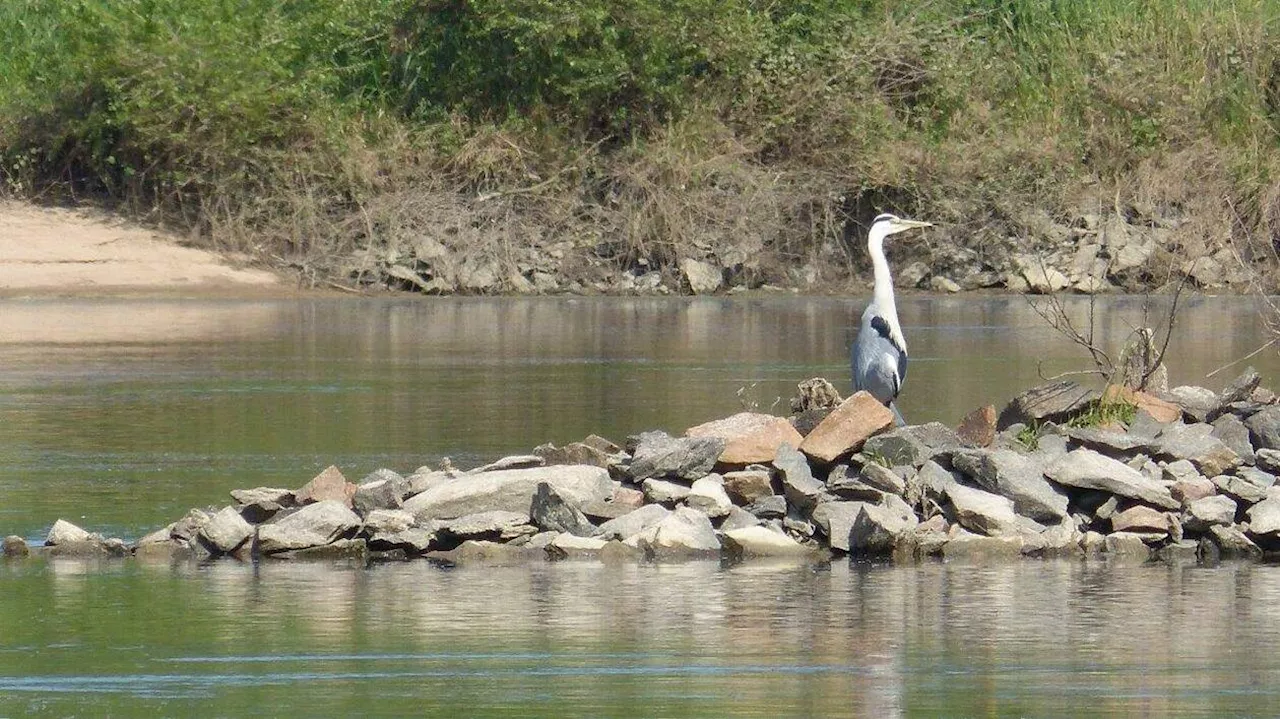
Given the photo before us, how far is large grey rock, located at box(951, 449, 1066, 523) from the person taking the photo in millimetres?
13352

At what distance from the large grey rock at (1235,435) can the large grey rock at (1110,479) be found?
1.07 m

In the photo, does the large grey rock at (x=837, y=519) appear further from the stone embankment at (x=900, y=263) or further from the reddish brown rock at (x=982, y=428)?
the stone embankment at (x=900, y=263)

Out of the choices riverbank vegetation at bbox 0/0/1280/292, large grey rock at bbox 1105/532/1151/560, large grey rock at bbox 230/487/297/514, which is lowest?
large grey rock at bbox 1105/532/1151/560

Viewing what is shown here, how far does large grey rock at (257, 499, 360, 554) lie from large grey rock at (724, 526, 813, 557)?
2.10m

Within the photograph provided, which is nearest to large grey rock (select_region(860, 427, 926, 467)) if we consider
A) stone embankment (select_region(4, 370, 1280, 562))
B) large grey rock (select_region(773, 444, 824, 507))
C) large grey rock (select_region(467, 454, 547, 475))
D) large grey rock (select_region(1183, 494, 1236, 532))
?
stone embankment (select_region(4, 370, 1280, 562))

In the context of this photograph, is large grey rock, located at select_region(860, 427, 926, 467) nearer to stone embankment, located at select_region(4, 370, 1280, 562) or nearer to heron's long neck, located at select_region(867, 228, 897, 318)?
stone embankment, located at select_region(4, 370, 1280, 562)

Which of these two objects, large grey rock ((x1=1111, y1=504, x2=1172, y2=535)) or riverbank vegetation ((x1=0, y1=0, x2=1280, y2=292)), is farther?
riverbank vegetation ((x1=0, y1=0, x2=1280, y2=292))

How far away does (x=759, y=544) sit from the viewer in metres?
13.1

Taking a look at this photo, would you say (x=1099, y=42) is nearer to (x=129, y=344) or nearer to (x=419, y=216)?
(x=419, y=216)

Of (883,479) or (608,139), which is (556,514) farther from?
(608,139)

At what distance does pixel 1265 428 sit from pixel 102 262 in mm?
24530

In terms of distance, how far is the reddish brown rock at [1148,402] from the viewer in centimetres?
1508

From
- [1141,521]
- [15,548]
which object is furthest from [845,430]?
[15,548]

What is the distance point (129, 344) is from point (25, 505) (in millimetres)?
13391
